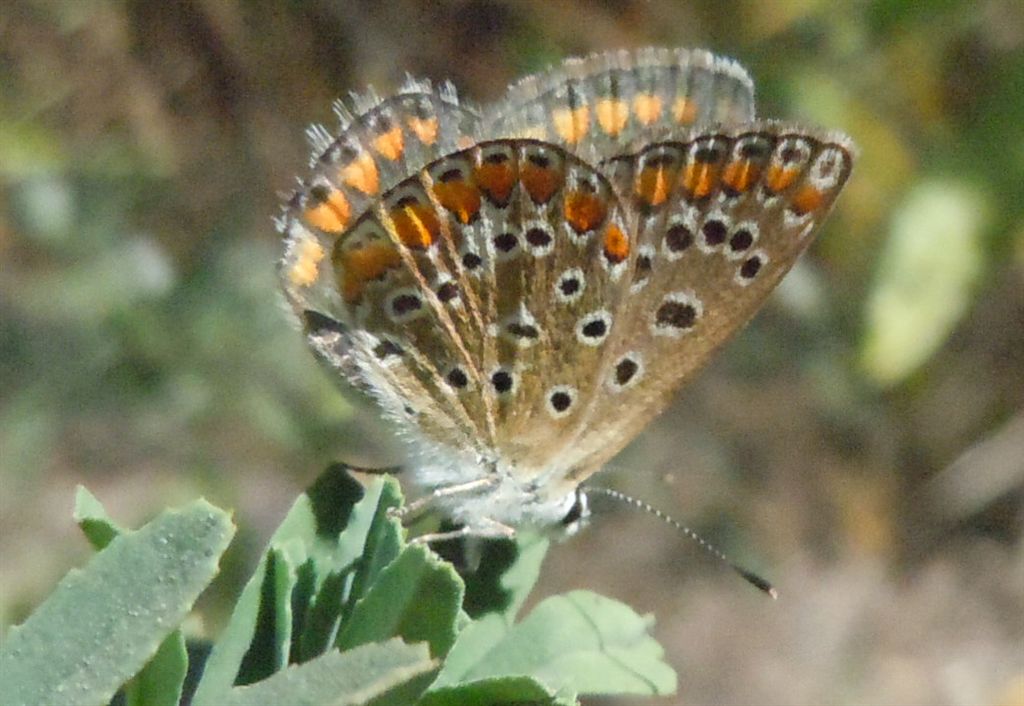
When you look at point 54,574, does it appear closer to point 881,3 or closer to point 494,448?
point 494,448

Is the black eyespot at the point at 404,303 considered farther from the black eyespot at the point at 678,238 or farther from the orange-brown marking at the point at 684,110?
the orange-brown marking at the point at 684,110

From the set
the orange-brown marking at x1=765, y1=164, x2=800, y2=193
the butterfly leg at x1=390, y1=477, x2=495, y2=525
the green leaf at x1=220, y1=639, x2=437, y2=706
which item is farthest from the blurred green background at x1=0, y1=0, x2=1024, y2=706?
the green leaf at x1=220, y1=639, x2=437, y2=706

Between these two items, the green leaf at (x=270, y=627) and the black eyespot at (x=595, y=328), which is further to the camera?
the black eyespot at (x=595, y=328)

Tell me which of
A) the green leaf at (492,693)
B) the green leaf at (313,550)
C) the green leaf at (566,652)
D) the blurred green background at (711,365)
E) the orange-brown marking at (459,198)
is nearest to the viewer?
the green leaf at (492,693)

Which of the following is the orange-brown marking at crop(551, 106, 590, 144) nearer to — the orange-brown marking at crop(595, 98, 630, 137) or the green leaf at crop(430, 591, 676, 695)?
the orange-brown marking at crop(595, 98, 630, 137)

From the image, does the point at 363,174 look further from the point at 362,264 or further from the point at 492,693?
the point at 492,693

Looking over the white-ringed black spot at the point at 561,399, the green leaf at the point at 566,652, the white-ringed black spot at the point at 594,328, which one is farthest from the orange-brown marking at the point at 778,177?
the green leaf at the point at 566,652
